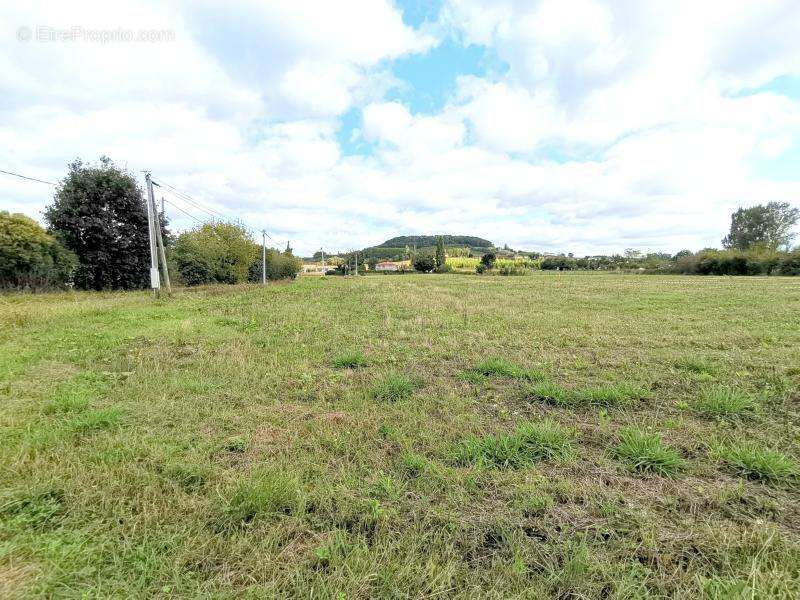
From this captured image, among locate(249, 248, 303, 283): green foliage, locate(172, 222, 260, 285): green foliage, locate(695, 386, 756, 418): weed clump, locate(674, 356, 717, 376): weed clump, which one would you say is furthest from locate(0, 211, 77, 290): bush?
locate(674, 356, 717, 376): weed clump

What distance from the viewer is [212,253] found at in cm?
3347

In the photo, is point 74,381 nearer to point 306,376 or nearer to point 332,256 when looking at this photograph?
point 306,376

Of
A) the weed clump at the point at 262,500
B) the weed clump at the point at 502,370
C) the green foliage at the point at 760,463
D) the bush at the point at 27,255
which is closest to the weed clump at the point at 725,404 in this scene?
the green foliage at the point at 760,463

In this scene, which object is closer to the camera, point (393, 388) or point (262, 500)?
point (262, 500)

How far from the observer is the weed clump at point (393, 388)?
464 centimetres

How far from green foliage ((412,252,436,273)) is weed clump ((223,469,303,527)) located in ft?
265

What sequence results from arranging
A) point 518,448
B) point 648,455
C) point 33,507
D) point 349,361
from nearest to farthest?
point 33,507 < point 648,455 < point 518,448 < point 349,361

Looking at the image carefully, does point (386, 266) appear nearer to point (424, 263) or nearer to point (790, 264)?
point (424, 263)

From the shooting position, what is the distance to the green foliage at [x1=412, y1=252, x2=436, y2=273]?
8238 cm

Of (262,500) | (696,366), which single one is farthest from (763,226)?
(262,500)

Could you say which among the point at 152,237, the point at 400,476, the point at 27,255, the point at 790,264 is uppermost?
the point at 152,237

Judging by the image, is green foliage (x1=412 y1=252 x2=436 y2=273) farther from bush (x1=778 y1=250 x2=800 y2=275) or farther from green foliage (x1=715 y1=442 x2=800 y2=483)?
green foliage (x1=715 y1=442 x2=800 y2=483)

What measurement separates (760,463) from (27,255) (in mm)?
26926

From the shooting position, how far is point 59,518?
2.34 m
